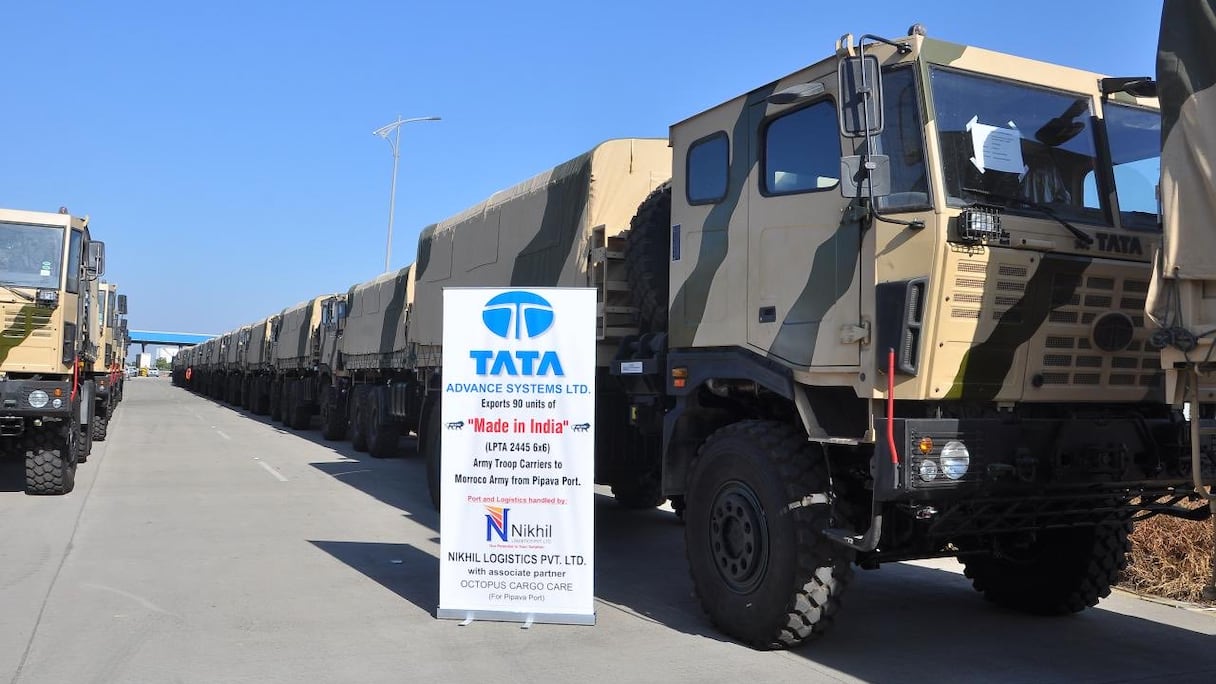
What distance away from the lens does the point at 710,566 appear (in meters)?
5.85

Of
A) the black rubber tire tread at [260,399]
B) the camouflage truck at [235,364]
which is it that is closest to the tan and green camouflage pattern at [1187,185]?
the black rubber tire tread at [260,399]

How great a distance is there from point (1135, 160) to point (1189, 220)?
1651 millimetres

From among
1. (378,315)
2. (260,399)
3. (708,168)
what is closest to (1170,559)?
(708,168)

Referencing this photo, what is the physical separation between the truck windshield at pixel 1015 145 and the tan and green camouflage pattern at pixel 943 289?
0.07 metres

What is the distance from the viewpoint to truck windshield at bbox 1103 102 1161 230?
5.47 meters

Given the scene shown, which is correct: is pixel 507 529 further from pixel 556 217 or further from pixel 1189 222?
pixel 1189 222

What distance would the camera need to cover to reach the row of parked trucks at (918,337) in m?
4.83

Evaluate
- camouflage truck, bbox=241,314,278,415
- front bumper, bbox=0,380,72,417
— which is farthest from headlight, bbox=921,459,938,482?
camouflage truck, bbox=241,314,278,415

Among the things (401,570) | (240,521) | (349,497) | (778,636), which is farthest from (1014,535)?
(349,497)

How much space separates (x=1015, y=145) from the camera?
5.21 m

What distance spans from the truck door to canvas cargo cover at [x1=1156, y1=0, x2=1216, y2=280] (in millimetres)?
1440

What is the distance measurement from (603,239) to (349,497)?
5844 mm

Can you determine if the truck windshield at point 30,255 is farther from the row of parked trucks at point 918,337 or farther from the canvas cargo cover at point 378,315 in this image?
the row of parked trucks at point 918,337

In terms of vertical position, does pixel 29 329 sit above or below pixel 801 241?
below
